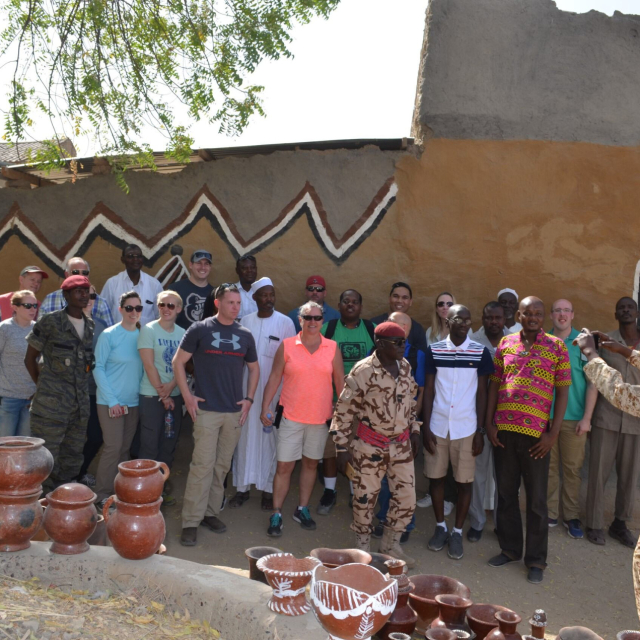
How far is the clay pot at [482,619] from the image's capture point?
3348 millimetres

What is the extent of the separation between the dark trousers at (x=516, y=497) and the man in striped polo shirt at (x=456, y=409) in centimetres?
22

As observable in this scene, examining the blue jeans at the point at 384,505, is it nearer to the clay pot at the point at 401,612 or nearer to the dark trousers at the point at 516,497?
the dark trousers at the point at 516,497

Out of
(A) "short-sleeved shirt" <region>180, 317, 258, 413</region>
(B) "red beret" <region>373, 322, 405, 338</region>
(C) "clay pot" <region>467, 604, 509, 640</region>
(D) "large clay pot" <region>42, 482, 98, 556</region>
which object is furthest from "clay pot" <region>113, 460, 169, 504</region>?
(B) "red beret" <region>373, 322, 405, 338</region>

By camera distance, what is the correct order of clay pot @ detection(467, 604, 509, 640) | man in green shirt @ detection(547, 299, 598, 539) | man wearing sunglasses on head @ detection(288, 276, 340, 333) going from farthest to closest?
man wearing sunglasses on head @ detection(288, 276, 340, 333)
man in green shirt @ detection(547, 299, 598, 539)
clay pot @ detection(467, 604, 509, 640)

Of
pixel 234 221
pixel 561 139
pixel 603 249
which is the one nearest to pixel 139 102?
pixel 234 221

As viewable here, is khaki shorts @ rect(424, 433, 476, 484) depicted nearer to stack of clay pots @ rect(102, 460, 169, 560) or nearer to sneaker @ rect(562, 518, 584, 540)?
sneaker @ rect(562, 518, 584, 540)

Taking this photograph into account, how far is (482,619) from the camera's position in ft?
11.1

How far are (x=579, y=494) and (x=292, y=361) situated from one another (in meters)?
2.83

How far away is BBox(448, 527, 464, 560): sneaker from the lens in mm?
5062

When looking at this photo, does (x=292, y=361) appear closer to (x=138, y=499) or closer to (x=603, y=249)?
(x=138, y=499)

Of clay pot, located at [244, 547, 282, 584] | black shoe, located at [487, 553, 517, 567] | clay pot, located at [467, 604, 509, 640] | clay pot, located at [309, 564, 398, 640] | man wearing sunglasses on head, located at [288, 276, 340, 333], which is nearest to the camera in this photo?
clay pot, located at [309, 564, 398, 640]

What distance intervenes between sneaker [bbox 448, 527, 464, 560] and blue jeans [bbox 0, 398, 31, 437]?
3.42m

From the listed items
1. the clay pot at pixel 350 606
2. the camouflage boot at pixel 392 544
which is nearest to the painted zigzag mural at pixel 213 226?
the camouflage boot at pixel 392 544

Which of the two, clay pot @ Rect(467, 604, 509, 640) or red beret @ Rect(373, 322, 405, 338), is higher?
red beret @ Rect(373, 322, 405, 338)
